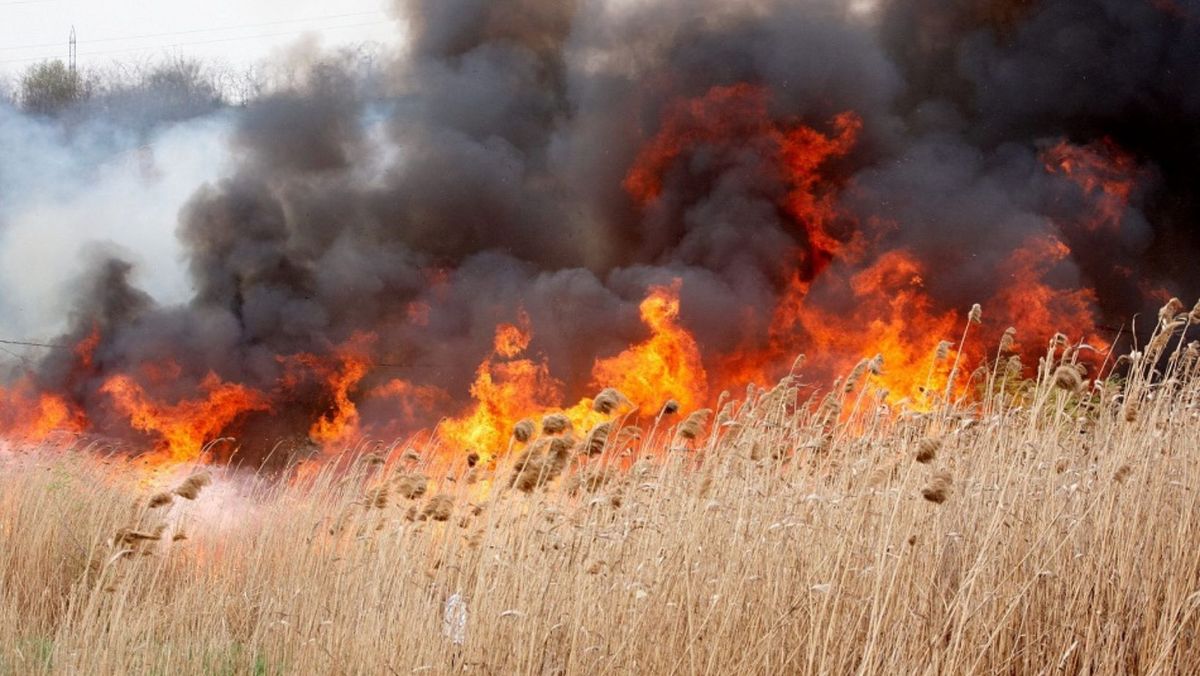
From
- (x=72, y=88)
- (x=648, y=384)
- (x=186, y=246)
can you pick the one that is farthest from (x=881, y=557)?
(x=72, y=88)

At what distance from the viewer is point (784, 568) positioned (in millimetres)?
3691

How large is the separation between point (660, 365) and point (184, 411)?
720 cm

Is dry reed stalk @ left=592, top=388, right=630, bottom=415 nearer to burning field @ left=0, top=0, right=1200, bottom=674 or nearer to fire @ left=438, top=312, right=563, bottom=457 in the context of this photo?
burning field @ left=0, top=0, right=1200, bottom=674

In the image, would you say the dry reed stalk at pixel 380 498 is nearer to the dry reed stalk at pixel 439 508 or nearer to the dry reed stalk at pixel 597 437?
the dry reed stalk at pixel 439 508

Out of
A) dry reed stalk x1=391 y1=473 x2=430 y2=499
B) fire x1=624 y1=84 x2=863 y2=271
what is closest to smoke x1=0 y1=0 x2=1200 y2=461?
fire x1=624 y1=84 x2=863 y2=271

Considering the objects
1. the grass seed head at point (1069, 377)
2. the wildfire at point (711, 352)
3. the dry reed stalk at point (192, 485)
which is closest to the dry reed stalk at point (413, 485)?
the dry reed stalk at point (192, 485)

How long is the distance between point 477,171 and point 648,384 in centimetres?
594

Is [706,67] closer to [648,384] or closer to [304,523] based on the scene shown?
[648,384]

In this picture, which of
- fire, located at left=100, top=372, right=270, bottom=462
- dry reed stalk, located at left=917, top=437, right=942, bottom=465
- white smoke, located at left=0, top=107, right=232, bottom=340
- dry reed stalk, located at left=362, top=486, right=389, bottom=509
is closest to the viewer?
dry reed stalk, located at left=917, top=437, right=942, bottom=465

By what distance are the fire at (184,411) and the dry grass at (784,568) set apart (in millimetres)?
10000

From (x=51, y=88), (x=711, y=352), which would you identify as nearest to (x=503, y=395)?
(x=711, y=352)

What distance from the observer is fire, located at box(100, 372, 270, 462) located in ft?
48.2

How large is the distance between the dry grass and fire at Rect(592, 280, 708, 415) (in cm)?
912

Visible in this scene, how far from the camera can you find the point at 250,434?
15234 millimetres
